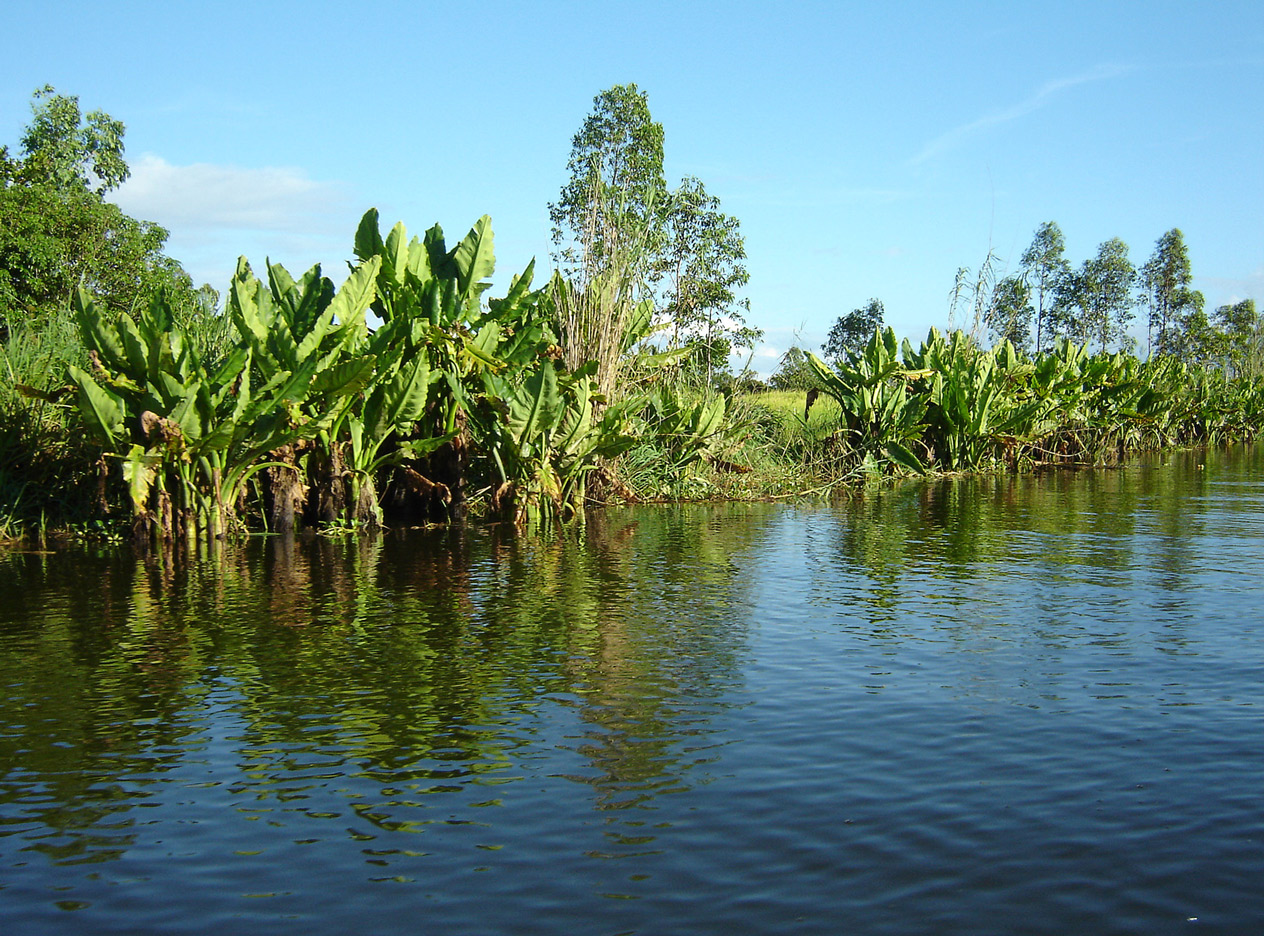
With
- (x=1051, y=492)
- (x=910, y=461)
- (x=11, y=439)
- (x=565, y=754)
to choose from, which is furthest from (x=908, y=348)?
(x=565, y=754)

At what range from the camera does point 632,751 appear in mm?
3480

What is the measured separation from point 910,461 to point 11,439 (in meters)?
9.85

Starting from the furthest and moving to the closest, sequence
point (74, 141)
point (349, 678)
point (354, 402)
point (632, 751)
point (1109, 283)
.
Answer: point (1109, 283)
point (74, 141)
point (354, 402)
point (349, 678)
point (632, 751)

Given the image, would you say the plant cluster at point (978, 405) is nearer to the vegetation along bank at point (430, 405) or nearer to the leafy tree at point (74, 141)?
the vegetation along bank at point (430, 405)

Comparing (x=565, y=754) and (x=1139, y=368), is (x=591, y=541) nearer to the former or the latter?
(x=565, y=754)

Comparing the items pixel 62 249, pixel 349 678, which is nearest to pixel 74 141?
pixel 62 249

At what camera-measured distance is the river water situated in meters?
2.53

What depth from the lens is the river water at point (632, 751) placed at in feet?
8.30

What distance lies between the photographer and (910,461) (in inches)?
550

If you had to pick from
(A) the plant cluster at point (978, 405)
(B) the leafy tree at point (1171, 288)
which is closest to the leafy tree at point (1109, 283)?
(B) the leafy tree at point (1171, 288)

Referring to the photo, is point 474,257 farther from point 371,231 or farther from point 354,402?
point 354,402

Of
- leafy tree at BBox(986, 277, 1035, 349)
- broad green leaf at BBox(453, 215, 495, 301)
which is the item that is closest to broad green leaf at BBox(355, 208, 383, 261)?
broad green leaf at BBox(453, 215, 495, 301)

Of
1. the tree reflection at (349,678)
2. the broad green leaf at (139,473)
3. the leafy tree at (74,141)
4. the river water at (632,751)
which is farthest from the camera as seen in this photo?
the leafy tree at (74,141)

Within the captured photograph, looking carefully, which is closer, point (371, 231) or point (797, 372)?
point (371, 231)
